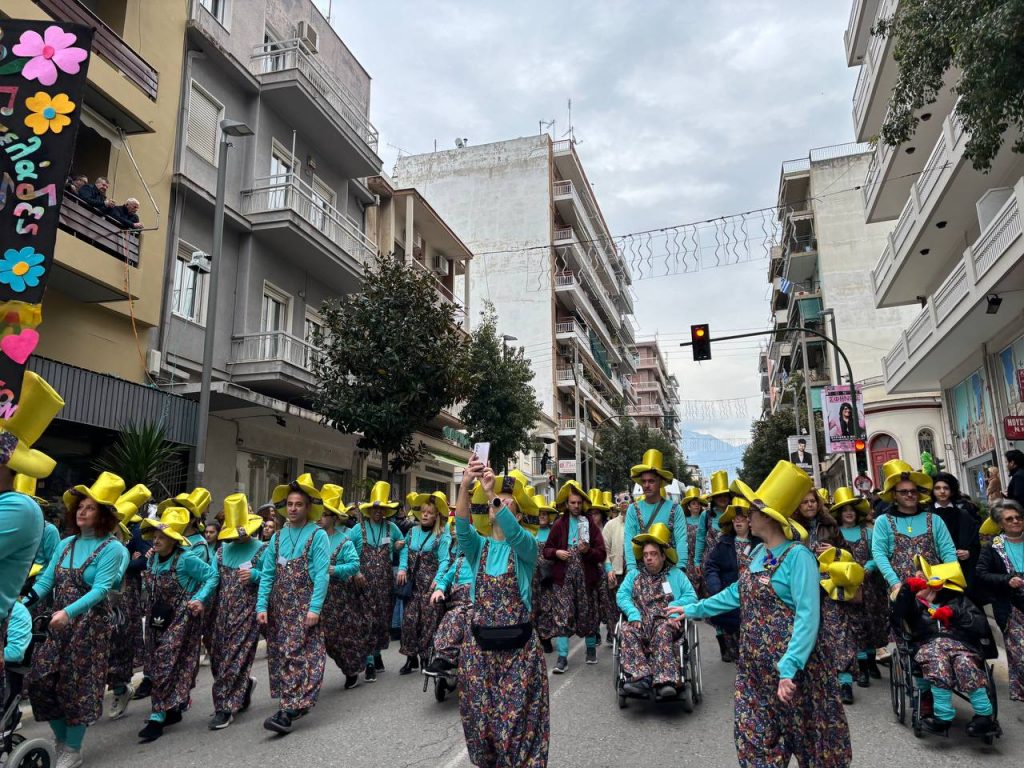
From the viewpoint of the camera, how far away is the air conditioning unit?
70.3ft

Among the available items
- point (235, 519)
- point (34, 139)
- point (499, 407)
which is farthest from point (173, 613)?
point (499, 407)

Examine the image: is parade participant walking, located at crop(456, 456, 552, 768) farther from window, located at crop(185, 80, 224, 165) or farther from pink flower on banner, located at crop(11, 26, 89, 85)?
window, located at crop(185, 80, 224, 165)

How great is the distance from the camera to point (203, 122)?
17562mm

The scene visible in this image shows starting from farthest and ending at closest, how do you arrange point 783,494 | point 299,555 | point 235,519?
point 235,519
point 299,555
point 783,494

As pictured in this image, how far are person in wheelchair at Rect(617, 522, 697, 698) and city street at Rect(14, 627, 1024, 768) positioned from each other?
36 cm

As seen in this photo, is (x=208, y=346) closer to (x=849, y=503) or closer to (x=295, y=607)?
(x=295, y=607)

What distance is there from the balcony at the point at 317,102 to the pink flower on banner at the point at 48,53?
48.9 feet

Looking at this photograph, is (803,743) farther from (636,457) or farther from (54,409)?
(636,457)

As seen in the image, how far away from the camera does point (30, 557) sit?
372 centimetres

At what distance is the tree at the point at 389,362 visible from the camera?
53.2 feet

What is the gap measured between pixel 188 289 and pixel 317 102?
6128 millimetres

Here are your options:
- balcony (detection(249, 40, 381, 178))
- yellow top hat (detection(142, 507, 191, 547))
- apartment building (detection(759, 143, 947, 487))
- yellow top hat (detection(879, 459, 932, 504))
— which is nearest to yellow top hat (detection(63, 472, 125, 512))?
yellow top hat (detection(142, 507, 191, 547))

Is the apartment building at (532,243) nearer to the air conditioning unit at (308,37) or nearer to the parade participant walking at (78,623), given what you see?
the air conditioning unit at (308,37)

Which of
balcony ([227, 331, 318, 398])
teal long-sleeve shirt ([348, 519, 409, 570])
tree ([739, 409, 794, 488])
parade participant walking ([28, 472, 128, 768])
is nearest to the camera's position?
parade participant walking ([28, 472, 128, 768])
